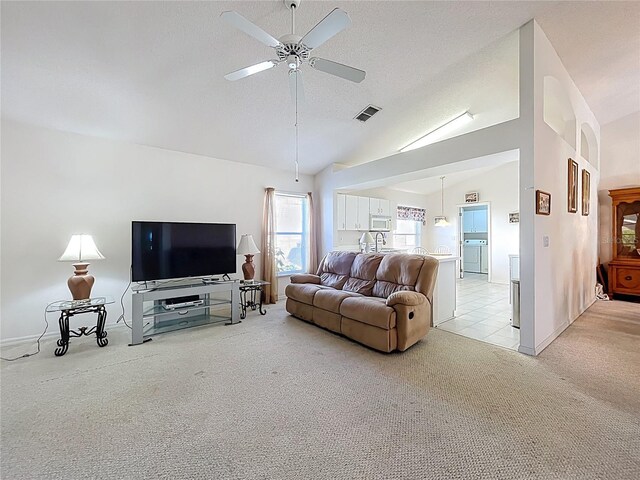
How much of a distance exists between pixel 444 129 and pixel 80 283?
5.53 meters

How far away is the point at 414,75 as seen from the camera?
10.6 feet

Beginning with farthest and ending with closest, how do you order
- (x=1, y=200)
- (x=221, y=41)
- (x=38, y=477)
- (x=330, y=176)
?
(x=330, y=176), (x=1, y=200), (x=221, y=41), (x=38, y=477)

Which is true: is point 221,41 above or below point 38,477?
above

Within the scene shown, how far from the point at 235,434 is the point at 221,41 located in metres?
3.07

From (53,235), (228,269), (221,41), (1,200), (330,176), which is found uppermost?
(221,41)

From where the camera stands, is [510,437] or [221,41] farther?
[221,41]

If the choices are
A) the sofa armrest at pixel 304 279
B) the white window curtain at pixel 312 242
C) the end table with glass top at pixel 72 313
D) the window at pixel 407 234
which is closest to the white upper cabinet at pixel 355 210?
the white window curtain at pixel 312 242

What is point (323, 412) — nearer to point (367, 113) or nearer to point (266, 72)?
point (266, 72)

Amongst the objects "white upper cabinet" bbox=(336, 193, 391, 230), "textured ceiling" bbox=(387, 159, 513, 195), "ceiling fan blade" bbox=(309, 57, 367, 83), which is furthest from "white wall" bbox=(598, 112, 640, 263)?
"ceiling fan blade" bbox=(309, 57, 367, 83)

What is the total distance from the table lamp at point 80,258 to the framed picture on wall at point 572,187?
19.5ft

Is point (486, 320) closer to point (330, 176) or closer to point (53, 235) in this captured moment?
point (330, 176)

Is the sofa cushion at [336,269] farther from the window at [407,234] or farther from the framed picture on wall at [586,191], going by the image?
the framed picture on wall at [586,191]

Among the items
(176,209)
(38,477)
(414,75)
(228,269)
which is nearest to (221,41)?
(414,75)

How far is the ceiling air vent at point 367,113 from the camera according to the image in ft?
12.3
